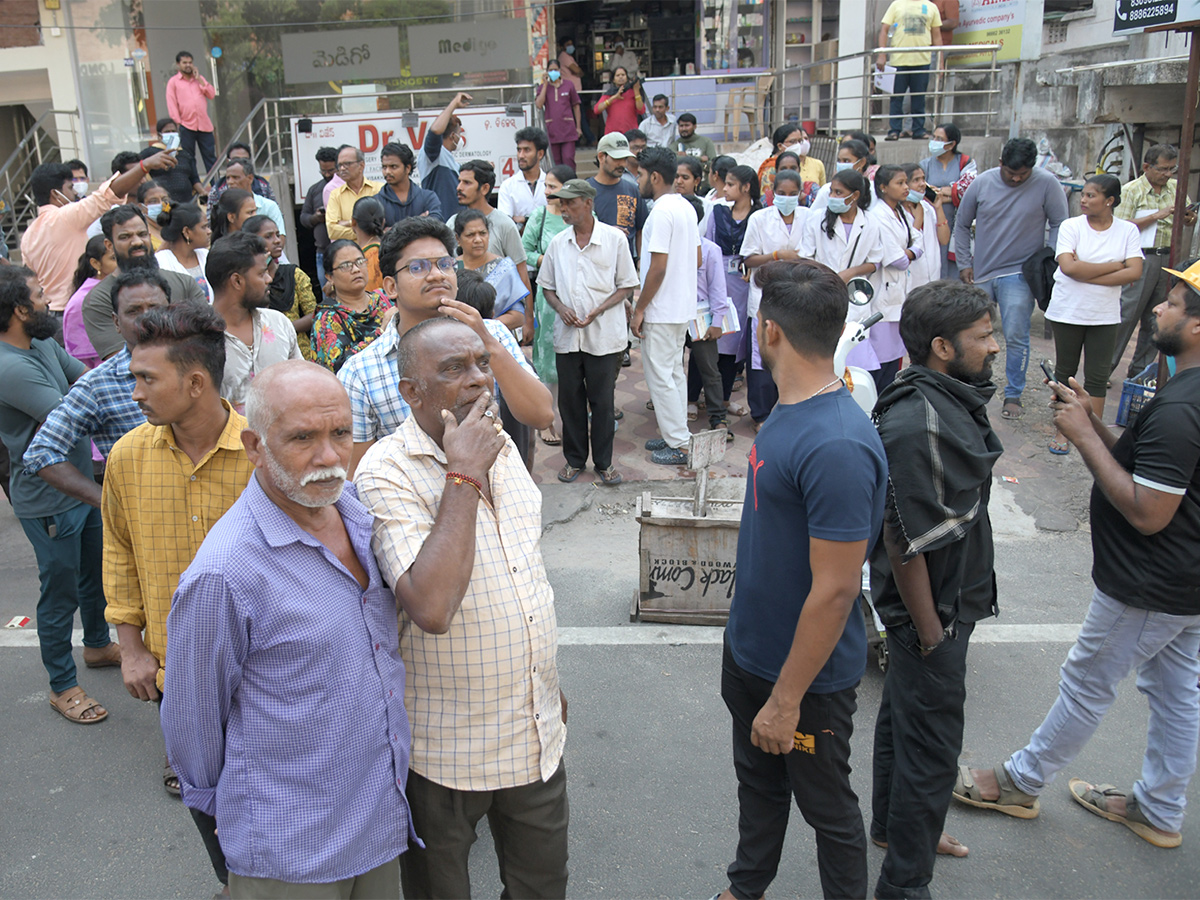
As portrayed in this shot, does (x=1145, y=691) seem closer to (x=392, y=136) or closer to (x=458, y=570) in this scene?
(x=458, y=570)

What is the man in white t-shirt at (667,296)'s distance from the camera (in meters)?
6.48

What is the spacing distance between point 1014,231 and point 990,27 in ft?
25.7

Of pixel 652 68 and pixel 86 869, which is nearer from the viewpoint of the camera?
pixel 86 869

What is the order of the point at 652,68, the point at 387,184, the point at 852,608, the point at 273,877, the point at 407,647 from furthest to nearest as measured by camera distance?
the point at 652,68
the point at 387,184
the point at 852,608
the point at 407,647
the point at 273,877

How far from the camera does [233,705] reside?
1.94 meters

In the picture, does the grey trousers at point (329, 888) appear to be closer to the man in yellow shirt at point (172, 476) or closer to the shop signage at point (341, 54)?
the man in yellow shirt at point (172, 476)

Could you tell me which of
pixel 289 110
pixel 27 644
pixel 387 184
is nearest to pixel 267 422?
pixel 27 644

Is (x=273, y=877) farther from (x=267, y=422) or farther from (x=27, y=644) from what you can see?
(x=27, y=644)

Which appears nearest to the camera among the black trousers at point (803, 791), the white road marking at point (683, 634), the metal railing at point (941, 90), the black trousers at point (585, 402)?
the black trousers at point (803, 791)

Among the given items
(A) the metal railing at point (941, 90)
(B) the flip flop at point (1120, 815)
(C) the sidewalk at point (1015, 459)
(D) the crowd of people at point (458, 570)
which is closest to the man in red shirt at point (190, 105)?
(C) the sidewalk at point (1015, 459)

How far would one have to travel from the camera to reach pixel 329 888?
6.54 feet

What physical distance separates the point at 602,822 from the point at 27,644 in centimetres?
336

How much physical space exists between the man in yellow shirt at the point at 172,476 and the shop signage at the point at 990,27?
1344 cm

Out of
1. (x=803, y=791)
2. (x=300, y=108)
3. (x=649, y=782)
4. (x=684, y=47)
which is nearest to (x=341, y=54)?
(x=300, y=108)
